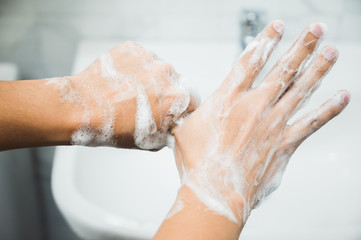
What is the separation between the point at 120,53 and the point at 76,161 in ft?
0.88

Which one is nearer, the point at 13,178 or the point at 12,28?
the point at 12,28

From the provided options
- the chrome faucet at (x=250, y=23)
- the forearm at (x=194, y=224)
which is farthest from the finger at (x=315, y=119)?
the chrome faucet at (x=250, y=23)

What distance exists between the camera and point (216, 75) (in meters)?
0.85

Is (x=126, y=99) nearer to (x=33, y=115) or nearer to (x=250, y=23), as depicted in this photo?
(x=33, y=115)

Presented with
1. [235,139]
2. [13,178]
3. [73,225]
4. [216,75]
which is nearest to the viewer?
[235,139]

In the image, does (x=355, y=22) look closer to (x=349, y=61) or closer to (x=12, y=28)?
(x=349, y=61)

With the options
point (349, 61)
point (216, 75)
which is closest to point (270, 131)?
point (216, 75)

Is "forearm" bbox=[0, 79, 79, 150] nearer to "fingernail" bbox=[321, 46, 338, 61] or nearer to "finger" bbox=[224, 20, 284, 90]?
"finger" bbox=[224, 20, 284, 90]

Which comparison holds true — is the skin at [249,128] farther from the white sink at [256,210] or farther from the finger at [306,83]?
the white sink at [256,210]

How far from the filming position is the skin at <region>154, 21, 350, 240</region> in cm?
50

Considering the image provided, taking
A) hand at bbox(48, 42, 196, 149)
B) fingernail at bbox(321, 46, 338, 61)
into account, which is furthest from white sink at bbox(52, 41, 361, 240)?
fingernail at bbox(321, 46, 338, 61)

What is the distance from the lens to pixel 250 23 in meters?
0.77

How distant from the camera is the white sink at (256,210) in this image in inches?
29.8

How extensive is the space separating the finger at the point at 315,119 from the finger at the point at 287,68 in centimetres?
6
